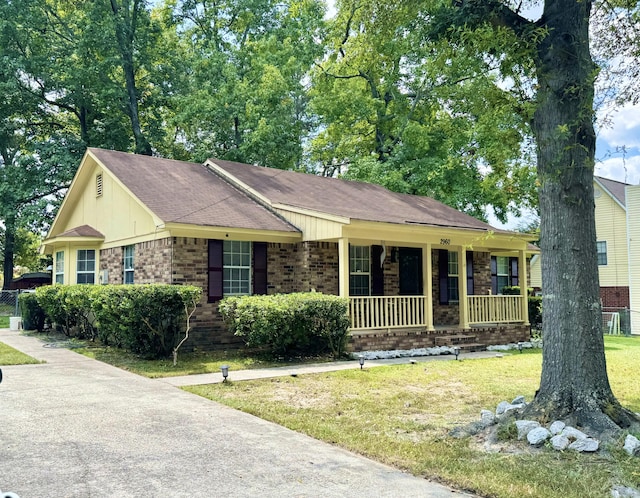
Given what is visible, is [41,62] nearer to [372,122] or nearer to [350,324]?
[372,122]

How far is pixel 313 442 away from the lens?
5.68 meters

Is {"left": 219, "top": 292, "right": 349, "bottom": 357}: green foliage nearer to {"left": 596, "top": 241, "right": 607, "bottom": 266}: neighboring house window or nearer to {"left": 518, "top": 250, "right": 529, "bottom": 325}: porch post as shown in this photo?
{"left": 518, "top": 250, "right": 529, "bottom": 325}: porch post

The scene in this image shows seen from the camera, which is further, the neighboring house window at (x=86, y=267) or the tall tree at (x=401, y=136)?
the tall tree at (x=401, y=136)

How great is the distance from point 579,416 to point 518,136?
3347mm

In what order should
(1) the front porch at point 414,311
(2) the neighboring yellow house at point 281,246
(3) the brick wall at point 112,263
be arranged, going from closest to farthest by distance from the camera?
(2) the neighboring yellow house at point 281,246, (1) the front porch at point 414,311, (3) the brick wall at point 112,263

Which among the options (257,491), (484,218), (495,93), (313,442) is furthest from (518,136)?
(484,218)

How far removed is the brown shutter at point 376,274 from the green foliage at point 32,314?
1024cm

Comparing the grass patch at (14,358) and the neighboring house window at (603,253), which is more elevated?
the neighboring house window at (603,253)

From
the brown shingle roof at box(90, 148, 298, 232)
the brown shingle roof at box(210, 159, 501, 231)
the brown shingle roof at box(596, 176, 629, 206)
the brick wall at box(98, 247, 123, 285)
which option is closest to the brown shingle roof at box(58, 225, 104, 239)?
the brick wall at box(98, 247, 123, 285)

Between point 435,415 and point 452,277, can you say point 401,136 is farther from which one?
point 435,415

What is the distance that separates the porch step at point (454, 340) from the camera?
14.0 metres

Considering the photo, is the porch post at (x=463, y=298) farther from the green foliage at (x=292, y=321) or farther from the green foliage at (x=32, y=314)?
the green foliage at (x=32, y=314)

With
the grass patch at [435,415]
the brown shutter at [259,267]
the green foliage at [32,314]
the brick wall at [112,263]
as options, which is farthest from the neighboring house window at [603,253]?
the green foliage at [32,314]

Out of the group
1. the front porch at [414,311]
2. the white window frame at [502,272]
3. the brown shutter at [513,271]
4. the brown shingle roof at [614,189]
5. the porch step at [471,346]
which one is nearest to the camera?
the front porch at [414,311]
